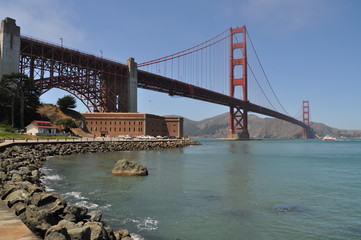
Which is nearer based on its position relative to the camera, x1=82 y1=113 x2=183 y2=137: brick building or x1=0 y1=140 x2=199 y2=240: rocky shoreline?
x1=0 y1=140 x2=199 y2=240: rocky shoreline

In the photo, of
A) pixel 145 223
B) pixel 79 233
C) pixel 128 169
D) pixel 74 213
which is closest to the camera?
pixel 79 233

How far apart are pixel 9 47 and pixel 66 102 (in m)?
18.9

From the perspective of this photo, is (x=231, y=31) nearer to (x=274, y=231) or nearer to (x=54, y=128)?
(x=54, y=128)

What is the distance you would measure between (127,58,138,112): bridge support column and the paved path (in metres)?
81.9

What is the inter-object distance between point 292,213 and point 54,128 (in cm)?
5655

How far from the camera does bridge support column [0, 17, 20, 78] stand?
58.1 meters

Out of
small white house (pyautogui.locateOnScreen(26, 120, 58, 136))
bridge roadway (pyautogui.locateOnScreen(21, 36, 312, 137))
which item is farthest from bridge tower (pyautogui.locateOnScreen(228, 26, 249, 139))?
small white house (pyautogui.locateOnScreen(26, 120, 58, 136))

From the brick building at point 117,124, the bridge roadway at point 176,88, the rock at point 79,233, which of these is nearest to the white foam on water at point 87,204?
the rock at point 79,233

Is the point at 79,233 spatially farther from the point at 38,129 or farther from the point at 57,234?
the point at 38,129

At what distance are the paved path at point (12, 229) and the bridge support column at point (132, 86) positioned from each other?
81.9 meters

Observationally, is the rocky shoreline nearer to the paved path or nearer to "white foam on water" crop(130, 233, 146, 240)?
the paved path

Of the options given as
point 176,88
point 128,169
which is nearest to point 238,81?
point 176,88

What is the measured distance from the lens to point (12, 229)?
558cm

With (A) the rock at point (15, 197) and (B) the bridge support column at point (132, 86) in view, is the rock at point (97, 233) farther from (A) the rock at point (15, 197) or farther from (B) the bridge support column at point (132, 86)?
(B) the bridge support column at point (132, 86)
